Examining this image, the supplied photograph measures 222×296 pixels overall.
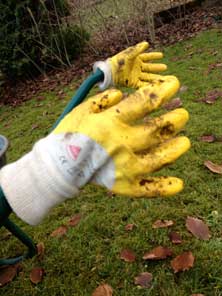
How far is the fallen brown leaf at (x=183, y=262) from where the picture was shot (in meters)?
1.92

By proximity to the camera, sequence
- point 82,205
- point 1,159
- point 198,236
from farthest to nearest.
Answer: point 82,205
point 198,236
point 1,159

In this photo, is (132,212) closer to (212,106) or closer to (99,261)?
(99,261)

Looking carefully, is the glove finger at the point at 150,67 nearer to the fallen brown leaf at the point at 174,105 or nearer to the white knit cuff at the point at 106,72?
the white knit cuff at the point at 106,72

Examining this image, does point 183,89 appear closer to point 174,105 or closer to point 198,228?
point 174,105

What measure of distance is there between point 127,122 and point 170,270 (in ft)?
3.50

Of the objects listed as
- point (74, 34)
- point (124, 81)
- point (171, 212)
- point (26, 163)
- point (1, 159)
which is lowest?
point (74, 34)

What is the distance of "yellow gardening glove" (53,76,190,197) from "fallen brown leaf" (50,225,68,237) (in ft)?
4.34

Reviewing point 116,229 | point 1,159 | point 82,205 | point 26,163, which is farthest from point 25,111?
point 26,163

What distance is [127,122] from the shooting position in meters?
1.09

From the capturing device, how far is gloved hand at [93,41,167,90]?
59.5 inches

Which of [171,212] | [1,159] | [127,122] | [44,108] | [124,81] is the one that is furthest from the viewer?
[44,108]

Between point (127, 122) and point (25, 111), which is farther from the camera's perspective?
point (25, 111)

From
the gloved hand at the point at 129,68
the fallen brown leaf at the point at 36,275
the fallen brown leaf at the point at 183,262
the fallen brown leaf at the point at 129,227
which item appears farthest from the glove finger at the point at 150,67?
the fallen brown leaf at the point at 36,275

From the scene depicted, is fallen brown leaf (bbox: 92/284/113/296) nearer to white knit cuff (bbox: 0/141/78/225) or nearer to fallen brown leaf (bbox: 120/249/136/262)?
fallen brown leaf (bbox: 120/249/136/262)
